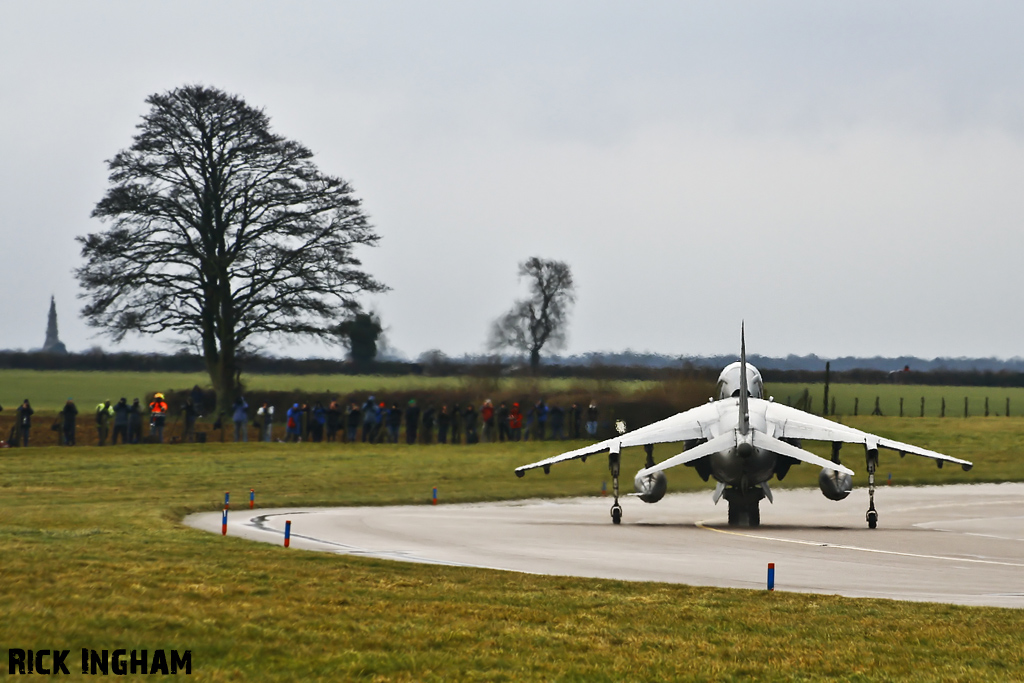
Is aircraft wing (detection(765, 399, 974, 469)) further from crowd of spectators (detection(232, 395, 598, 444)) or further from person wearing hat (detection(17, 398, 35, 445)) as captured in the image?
person wearing hat (detection(17, 398, 35, 445))

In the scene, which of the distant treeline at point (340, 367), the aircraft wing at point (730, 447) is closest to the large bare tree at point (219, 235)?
the distant treeline at point (340, 367)

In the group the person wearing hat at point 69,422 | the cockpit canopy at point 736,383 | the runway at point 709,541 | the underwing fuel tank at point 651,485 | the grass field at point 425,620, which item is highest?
the cockpit canopy at point 736,383

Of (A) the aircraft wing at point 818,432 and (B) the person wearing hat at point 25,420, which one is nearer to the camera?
(A) the aircraft wing at point 818,432

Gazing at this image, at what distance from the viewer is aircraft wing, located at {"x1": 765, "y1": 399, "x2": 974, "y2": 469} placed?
2736 centimetres

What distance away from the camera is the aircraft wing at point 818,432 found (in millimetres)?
27359

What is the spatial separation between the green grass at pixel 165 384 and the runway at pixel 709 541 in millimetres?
22744

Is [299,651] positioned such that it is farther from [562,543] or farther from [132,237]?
[132,237]

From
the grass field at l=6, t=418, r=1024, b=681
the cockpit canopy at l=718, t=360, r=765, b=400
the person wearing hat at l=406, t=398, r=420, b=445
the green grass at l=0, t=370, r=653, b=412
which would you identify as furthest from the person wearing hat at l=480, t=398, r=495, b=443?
the grass field at l=6, t=418, r=1024, b=681

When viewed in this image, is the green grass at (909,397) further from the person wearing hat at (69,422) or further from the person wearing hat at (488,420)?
the person wearing hat at (69,422)

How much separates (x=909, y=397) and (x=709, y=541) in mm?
51193

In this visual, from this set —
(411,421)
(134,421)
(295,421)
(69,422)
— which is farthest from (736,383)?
(69,422)

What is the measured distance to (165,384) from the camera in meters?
62.3

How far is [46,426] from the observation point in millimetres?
51438

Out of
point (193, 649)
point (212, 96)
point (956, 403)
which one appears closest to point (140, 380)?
point (212, 96)
